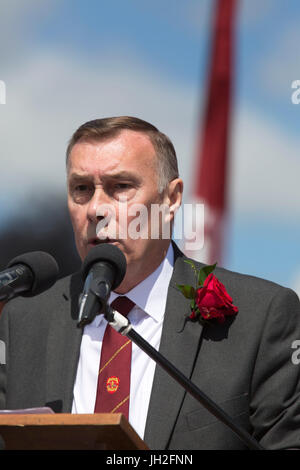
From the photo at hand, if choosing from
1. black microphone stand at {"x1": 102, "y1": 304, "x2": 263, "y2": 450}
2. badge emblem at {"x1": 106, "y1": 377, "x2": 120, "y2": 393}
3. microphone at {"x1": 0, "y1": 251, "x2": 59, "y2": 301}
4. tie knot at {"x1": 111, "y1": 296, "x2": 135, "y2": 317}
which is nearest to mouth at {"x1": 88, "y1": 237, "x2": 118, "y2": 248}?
tie knot at {"x1": 111, "y1": 296, "x2": 135, "y2": 317}

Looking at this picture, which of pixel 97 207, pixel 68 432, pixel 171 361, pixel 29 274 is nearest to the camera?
pixel 68 432

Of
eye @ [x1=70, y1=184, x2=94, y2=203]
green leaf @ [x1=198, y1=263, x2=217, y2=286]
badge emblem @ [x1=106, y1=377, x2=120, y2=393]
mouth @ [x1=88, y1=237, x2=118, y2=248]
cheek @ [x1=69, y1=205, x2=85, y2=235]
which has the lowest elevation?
badge emblem @ [x1=106, y1=377, x2=120, y2=393]

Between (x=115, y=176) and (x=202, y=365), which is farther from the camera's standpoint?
(x=115, y=176)

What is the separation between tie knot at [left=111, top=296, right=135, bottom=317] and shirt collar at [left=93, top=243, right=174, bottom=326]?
0.03 meters

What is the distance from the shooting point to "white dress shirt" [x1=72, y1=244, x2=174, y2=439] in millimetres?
3377

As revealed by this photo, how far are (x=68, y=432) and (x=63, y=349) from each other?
151cm

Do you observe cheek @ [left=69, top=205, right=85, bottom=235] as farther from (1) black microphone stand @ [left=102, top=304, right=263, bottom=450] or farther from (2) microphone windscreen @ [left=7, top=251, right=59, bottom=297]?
(1) black microphone stand @ [left=102, top=304, right=263, bottom=450]

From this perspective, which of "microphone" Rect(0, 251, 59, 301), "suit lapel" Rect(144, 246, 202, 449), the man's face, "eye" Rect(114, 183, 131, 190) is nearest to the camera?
"microphone" Rect(0, 251, 59, 301)

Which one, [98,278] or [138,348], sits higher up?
[98,278]

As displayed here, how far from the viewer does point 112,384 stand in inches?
134

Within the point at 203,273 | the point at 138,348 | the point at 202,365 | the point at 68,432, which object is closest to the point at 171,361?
the point at 202,365

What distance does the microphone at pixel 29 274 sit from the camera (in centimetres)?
229

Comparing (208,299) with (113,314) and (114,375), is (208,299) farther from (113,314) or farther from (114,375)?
(113,314)
